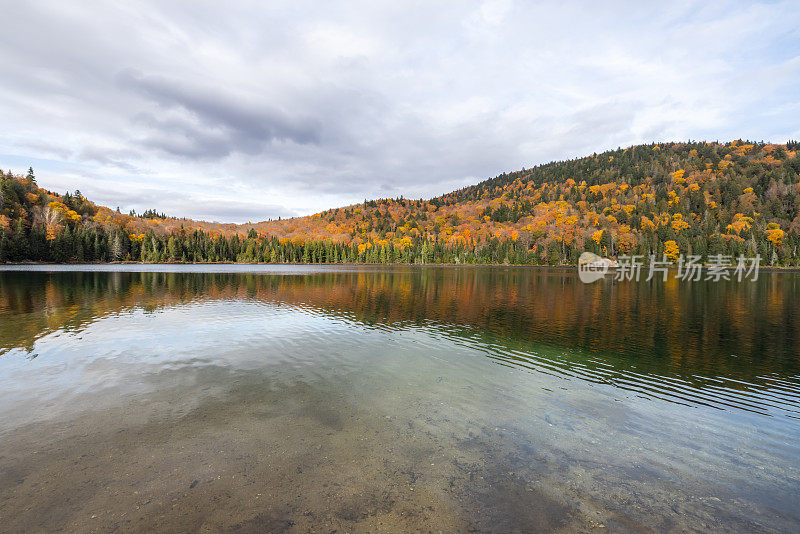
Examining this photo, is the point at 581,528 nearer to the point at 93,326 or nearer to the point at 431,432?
the point at 431,432

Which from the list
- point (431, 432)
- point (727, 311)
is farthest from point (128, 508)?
point (727, 311)

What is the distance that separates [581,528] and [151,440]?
13.3 meters

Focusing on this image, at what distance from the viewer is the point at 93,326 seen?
3033 centimetres

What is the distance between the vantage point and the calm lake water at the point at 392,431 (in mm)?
8836

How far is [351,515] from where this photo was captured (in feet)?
28.2

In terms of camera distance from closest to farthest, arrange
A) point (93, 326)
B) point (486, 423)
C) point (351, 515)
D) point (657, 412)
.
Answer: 1. point (351, 515)
2. point (486, 423)
3. point (657, 412)
4. point (93, 326)

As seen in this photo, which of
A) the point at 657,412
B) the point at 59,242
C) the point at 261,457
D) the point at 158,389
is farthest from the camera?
the point at 59,242

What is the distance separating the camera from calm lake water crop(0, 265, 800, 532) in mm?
8836

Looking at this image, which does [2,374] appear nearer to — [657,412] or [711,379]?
[657,412]

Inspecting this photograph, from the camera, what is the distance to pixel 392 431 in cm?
1316

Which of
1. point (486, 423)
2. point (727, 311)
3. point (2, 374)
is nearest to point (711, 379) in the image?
point (486, 423)

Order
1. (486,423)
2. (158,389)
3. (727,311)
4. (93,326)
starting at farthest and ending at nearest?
(727,311)
(93,326)
(158,389)
(486,423)

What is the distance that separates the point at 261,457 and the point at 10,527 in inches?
213

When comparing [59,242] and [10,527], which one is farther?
[59,242]
